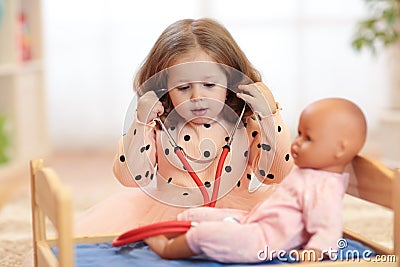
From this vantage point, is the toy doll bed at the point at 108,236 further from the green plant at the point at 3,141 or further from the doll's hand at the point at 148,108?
the green plant at the point at 3,141

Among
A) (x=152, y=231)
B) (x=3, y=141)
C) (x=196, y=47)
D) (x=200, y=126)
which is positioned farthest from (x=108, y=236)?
(x=3, y=141)

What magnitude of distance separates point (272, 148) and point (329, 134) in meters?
0.27

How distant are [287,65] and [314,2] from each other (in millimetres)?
296

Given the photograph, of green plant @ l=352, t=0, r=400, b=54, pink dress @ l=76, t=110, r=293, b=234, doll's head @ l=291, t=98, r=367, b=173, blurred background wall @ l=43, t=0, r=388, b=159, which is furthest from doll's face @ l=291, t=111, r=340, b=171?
blurred background wall @ l=43, t=0, r=388, b=159

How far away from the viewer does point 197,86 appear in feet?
4.74

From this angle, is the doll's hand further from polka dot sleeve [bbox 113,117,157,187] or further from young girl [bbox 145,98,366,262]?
young girl [bbox 145,98,366,262]

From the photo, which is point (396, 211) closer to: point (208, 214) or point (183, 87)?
point (208, 214)

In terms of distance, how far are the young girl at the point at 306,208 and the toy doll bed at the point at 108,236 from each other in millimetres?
27

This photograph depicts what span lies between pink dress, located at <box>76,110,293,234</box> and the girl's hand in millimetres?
15

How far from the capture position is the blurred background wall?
3.58 meters

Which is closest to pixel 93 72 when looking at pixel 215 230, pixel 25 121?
pixel 25 121

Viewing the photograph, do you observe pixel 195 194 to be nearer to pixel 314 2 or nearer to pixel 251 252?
pixel 251 252

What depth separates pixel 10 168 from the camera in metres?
3.09

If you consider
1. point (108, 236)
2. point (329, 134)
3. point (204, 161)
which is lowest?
point (108, 236)
